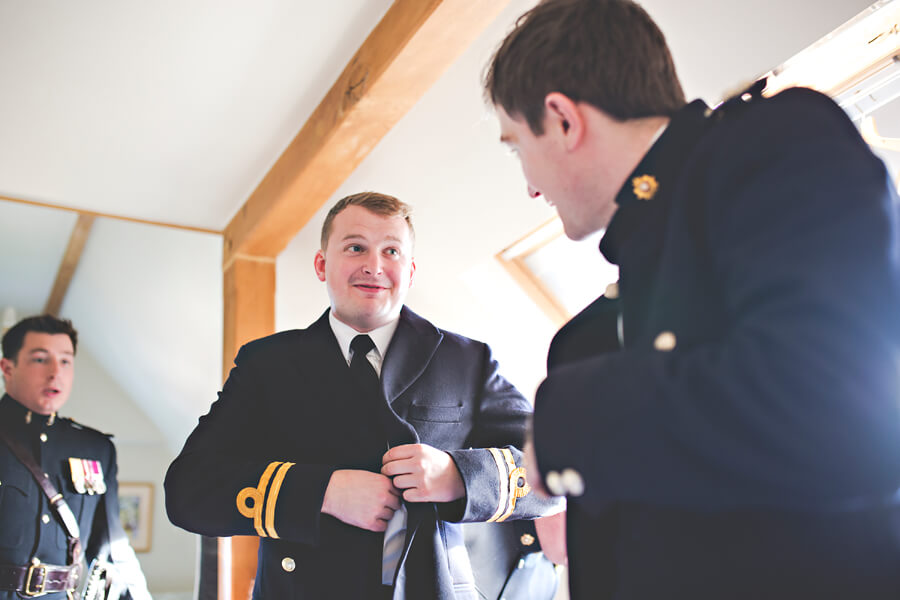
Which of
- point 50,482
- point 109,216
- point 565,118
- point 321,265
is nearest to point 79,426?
point 50,482

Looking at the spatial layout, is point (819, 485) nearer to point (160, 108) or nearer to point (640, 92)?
point (640, 92)

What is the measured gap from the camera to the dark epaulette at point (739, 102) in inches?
26.4

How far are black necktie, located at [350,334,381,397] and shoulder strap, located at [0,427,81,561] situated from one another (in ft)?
5.81

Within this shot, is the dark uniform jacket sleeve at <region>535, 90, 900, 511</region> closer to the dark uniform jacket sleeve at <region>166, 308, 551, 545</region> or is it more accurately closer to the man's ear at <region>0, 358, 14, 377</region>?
the dark uniform jacket sleeve at <region>166, 308, 551, 545</region>

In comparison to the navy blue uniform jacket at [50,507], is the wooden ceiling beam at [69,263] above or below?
above

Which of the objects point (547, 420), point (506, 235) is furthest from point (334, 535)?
point (506, 235)

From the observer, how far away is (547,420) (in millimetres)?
630

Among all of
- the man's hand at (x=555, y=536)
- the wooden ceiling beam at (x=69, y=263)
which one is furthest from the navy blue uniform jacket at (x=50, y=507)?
the man's hand at (x=555, y=536)

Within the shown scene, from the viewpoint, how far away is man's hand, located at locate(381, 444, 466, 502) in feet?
3.90

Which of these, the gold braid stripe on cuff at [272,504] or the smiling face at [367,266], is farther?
the smiling face at [367,266]

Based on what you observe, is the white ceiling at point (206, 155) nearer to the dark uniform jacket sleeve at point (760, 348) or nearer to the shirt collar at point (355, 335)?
the shirt collar at point (355, 335)

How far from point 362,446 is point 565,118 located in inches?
30.6

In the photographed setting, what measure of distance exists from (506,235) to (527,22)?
220 centimetres

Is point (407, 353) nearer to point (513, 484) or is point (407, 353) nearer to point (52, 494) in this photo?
point (513, 484)
